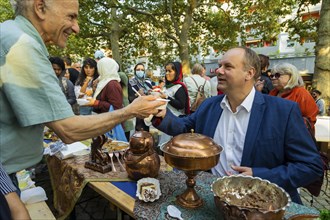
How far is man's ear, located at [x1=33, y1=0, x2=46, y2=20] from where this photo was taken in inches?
52.1

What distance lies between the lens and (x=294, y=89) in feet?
12.3

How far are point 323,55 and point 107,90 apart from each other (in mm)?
5776

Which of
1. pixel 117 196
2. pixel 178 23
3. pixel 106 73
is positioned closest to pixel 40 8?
pixel 117 196

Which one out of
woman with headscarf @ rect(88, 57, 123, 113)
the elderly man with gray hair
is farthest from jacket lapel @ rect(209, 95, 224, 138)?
woman with headscarf @ rect(88, 57, 123, 113)

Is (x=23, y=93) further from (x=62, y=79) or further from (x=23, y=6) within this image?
(x=62, y=79)

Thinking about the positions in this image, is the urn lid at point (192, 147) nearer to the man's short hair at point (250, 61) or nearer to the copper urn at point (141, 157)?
the copper urn at point (141, 157)

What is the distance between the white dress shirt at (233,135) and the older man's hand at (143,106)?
2.21ft

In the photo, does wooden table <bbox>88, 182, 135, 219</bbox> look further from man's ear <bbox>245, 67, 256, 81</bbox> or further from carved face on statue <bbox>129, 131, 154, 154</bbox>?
man's ear <bbox>245, 67, 256, 81</bbox>

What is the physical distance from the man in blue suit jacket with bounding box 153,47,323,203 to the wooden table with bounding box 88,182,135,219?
0.68 meters

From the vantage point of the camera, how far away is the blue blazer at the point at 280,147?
1.75 m

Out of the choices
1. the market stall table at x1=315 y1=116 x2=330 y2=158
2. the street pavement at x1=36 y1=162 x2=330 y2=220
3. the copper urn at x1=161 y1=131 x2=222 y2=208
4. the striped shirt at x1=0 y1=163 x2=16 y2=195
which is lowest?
the street pavement at x1=36 y1=162 x2=330 y2=220

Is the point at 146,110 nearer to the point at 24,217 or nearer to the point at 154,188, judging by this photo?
the point at 154,188

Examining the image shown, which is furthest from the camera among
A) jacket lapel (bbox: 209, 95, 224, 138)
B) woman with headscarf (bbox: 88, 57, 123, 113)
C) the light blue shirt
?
woman with headscarf (bbox: 88, 57, 123, 113)

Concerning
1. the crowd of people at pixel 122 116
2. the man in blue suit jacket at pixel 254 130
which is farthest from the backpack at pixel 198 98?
the man in blue suit jacket at pixel 254 130
